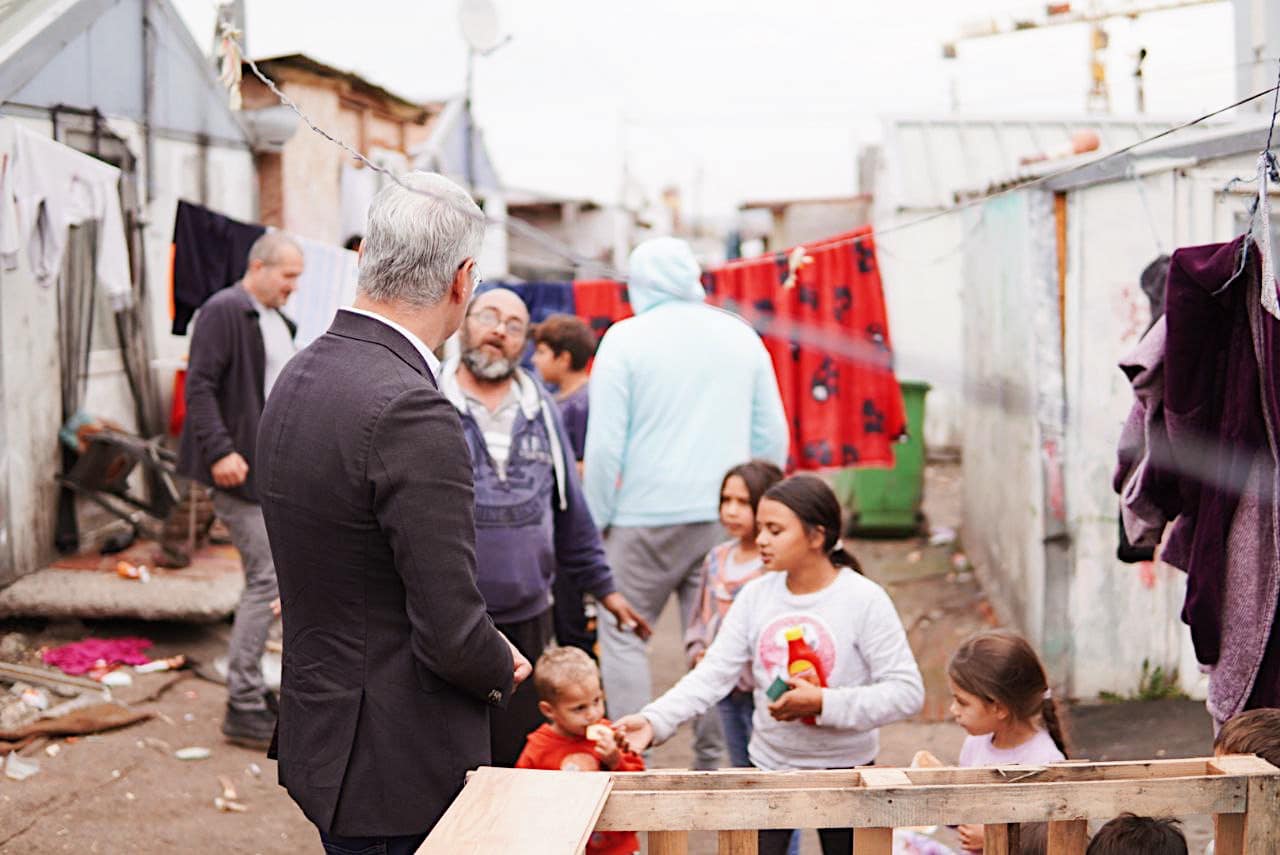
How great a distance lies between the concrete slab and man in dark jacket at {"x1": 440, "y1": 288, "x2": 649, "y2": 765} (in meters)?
3.67

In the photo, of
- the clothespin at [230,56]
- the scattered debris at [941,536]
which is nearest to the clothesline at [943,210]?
the clothespin at [230,56]

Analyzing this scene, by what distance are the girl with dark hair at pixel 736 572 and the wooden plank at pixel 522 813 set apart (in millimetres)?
2042

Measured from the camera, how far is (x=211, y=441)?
574 cm

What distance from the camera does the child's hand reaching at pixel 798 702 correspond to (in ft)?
11.4

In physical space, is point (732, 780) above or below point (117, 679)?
above

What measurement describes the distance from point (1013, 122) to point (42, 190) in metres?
14.1

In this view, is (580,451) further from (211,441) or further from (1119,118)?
(1119,118)

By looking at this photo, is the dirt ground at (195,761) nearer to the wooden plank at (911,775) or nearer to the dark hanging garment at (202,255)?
the dark hanging garment at (202,255)

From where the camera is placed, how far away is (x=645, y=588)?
5207 mm

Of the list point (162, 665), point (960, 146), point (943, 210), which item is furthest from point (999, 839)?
point (960, 146)

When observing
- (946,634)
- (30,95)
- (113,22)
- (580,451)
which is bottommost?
(946,634)

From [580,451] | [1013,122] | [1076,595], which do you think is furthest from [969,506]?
[1013,122]

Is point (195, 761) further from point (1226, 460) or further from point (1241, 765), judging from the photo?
point (1241, 765)

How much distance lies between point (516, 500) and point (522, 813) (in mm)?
1978
